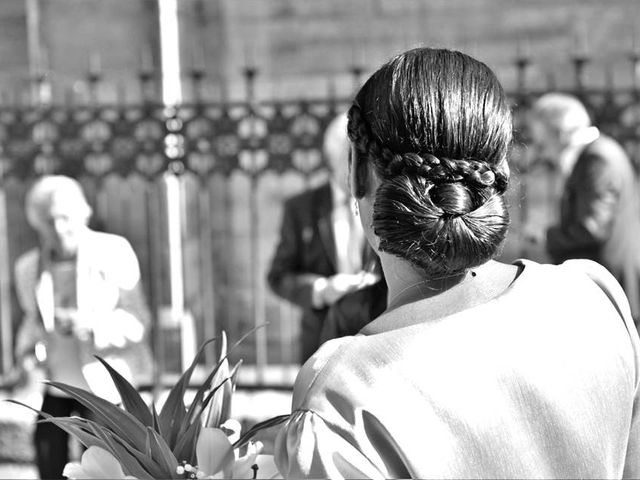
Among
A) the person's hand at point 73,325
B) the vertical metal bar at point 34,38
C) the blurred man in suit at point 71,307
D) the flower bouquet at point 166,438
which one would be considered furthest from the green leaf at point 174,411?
the vertical metal bar at point 34,38

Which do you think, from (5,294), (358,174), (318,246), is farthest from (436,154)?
(5,294)

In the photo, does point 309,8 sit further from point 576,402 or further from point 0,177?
point 576,402

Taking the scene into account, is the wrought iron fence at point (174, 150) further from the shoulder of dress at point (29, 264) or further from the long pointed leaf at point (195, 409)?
the long pointed leaf at point (195, 409)

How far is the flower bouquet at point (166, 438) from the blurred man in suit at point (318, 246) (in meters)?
2.95

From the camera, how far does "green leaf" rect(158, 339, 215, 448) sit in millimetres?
1660

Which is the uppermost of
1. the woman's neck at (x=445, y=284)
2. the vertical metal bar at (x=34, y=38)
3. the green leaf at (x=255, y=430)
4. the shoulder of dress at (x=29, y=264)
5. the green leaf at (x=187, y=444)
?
the vertical metal bar at (x=34, y=38)

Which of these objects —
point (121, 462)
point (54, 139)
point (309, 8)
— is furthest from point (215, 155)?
point (121, 462)

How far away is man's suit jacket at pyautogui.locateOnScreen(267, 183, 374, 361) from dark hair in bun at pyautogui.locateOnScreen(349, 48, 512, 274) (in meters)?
3.26

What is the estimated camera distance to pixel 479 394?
1.42 metres

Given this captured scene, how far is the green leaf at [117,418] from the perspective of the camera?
5.19 feet

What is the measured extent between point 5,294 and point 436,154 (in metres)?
6.50

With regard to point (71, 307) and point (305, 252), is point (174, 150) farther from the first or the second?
point (71, 307)

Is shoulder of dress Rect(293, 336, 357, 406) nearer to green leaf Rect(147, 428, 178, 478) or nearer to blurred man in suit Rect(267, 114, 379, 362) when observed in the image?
green leaf Rect(147, 428, 178, 478)

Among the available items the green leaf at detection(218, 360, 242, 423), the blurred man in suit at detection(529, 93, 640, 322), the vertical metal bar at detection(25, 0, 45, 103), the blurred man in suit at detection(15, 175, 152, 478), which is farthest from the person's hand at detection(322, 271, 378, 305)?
the vertical metal bar at detection(25, 0, 45, 103)
